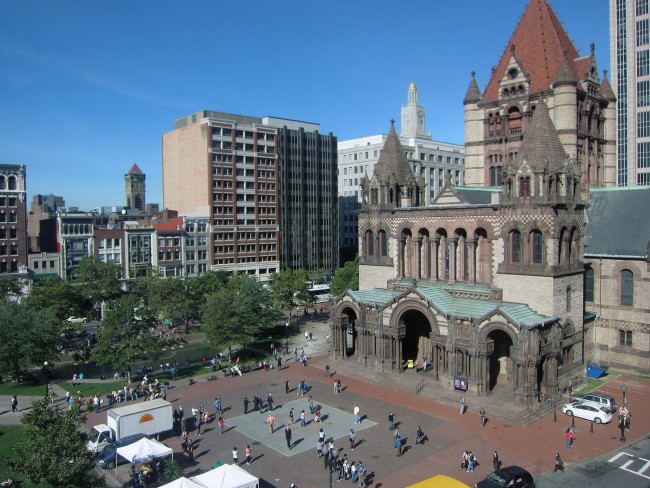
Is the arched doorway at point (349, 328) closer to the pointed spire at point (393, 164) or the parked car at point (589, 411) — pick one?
the pointed spire at point (393, 164)

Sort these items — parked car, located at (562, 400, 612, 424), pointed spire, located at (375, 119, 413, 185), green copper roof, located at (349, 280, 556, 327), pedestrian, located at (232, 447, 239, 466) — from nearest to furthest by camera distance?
1. pedestrian, located at (232, 447, 239, 466)
2. parked car, located at (562, 400, 612, 424)
3. green copper roof, located at (349, 280, 556, 327)
4. pointed spire, located at (375, 119, 413, 185)

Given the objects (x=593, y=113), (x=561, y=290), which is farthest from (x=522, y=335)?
(x=593, y=113)

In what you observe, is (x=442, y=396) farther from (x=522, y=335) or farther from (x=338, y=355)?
(x=338, y=355)

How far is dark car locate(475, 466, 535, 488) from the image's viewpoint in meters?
30.2

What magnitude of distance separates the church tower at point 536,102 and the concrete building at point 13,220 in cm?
6840

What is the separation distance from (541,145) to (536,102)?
693 inches

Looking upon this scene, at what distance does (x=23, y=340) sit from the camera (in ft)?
173

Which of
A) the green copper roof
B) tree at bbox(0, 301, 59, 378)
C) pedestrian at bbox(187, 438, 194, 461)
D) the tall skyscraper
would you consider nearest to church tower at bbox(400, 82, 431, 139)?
the tall skyscraper

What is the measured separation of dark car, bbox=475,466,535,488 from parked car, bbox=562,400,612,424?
498 inches

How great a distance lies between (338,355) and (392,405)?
1330 centimetres

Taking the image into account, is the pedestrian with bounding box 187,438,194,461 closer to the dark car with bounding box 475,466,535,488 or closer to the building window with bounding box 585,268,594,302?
the dark car with bounding box 475,466,535,488

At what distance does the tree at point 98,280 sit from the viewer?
257ft

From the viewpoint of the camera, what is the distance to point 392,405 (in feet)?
152

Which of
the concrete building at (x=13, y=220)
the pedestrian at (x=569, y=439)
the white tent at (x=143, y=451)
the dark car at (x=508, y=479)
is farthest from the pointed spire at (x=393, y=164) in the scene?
the concrete building at (x=13, y=220)
